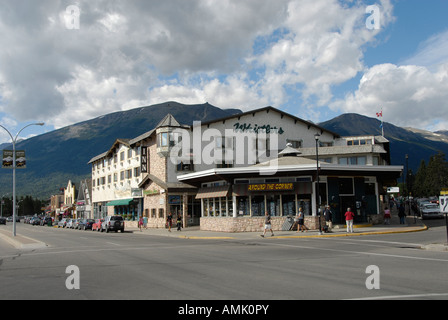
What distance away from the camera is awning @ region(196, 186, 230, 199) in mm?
33806

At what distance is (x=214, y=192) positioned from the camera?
35656 mm

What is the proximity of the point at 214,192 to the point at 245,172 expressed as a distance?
4598mm

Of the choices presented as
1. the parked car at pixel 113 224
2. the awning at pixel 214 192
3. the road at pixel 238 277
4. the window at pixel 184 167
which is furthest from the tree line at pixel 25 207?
the road at pixel 238 277

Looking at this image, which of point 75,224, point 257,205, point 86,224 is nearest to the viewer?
point 257,205

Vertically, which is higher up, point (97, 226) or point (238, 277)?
point (238, 277)

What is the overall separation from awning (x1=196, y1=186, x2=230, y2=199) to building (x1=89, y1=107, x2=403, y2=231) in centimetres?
10

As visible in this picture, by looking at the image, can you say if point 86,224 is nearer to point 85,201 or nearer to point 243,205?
point 243,205

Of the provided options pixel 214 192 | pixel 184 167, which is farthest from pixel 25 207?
pixel 214 192

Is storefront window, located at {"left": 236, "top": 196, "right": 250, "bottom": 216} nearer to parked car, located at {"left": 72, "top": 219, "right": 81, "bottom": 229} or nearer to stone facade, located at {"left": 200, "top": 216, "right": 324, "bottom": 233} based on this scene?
stone facade, located at {"left": 200, "top": 216, "right": 324, "bottom": 233}

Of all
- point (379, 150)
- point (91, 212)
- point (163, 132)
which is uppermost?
point (163, 132)

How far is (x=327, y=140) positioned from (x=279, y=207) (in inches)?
971

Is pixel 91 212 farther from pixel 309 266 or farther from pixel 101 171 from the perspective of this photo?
pixel 309 266
